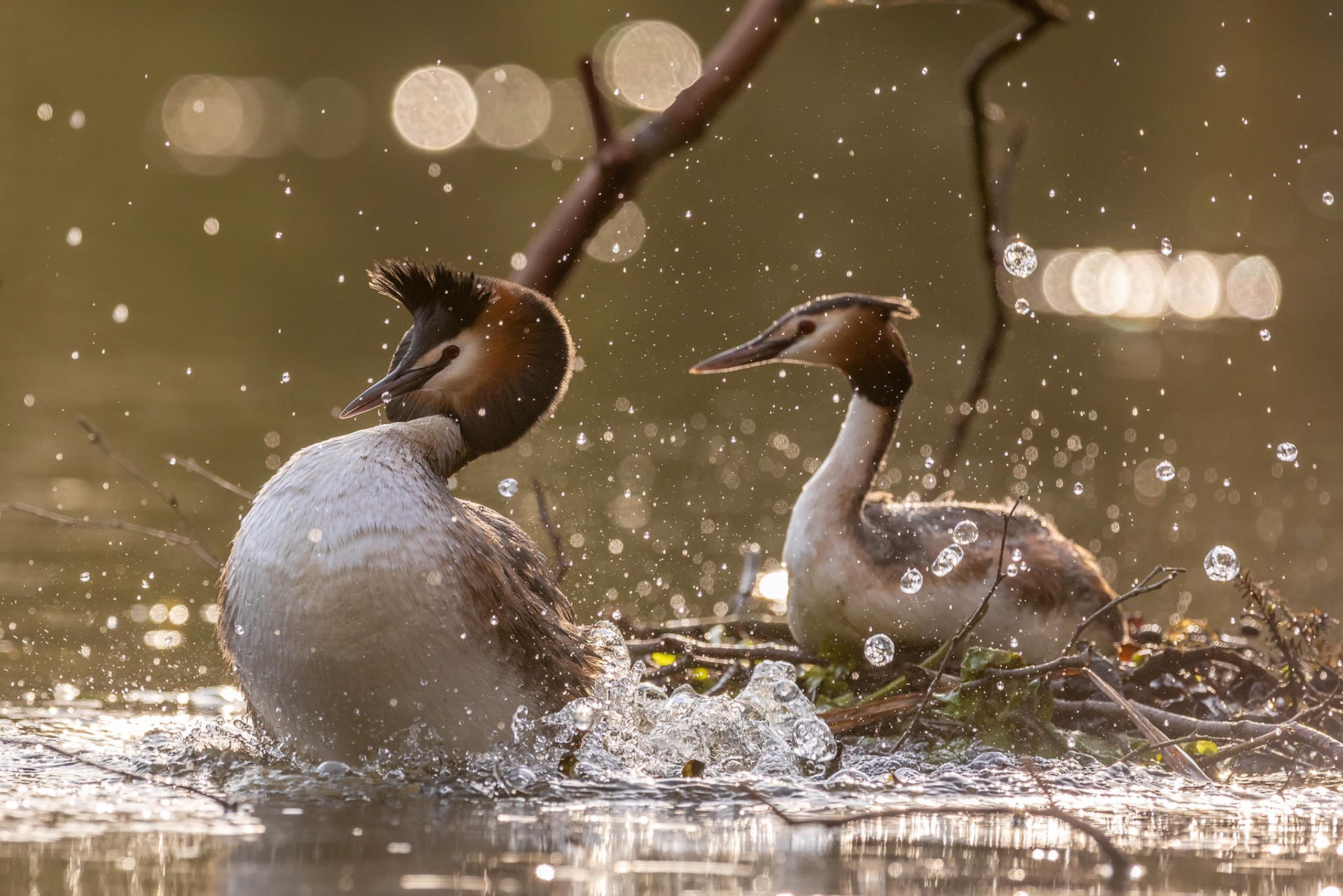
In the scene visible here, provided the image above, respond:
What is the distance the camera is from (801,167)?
84.9ft

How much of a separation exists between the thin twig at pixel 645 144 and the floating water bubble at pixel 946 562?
168 centimetres

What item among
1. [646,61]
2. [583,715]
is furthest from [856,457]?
[646,61]

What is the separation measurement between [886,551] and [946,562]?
219mm

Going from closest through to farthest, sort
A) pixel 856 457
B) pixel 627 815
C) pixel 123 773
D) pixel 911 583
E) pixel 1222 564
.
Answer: pixel 627 815 → pixel 123 773 → pixel 1222 564 → pixel 911 583 → pixel 856 457

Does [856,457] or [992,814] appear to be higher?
[856,457]

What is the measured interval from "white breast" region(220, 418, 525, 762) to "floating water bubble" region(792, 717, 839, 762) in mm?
943

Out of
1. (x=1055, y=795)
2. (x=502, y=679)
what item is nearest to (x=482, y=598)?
(x=502, y=679)

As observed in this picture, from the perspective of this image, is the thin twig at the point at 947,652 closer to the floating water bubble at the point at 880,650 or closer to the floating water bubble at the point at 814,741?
the floating water bubble at the point at 814,741

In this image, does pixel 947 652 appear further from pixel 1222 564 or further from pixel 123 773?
pixel 123 773

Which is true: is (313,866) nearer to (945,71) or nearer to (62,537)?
(62,537)

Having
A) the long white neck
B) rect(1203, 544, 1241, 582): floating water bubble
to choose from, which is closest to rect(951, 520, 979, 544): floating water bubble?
the long white neck

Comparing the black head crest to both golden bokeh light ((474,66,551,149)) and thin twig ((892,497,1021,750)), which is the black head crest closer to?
thin twig ((892,497,1021,750))

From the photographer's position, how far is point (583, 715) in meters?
5.40

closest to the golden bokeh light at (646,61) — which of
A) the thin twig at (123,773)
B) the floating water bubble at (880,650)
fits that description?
the floating water bubble at (880,650)
